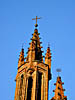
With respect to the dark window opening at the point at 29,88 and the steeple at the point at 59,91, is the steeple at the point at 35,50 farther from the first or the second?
the steeple at the point at 59,91

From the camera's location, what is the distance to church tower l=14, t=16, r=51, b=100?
2000 inches

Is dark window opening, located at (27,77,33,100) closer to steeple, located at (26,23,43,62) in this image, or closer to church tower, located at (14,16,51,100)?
church tower, located at (14,16,51,100)

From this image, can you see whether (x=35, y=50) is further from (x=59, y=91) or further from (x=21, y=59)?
(x=59, y=91)

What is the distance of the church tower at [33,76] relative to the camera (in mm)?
50812

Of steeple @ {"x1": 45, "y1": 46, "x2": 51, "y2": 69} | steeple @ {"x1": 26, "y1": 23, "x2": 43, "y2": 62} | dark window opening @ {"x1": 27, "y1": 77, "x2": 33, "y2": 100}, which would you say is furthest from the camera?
steeple @ {"x1": 45, "y1": 46, "x2": 51, "y2": 69}

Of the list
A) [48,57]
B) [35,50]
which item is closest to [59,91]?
[48,57]

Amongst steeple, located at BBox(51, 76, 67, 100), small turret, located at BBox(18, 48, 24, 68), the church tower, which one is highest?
small turret, located at BBox(18, 48, 24, 68)

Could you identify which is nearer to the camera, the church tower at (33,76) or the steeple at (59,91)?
the steeple at (59,91)

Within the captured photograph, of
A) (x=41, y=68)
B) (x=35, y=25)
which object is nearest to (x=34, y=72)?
(x=41, y=68)

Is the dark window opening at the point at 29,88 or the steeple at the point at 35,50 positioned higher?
the steeple at the point at 35,50

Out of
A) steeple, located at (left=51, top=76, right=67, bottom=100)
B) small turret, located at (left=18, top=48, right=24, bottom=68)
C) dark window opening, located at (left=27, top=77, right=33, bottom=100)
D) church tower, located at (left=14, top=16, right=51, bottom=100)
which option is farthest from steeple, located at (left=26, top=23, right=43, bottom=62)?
steeple, located at (left=51, top=76, right=67, bottom=100)

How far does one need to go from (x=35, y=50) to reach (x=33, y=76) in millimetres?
3368

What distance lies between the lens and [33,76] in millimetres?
51969

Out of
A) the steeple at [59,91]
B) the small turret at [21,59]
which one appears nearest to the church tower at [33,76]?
the small turret at [21,59]
